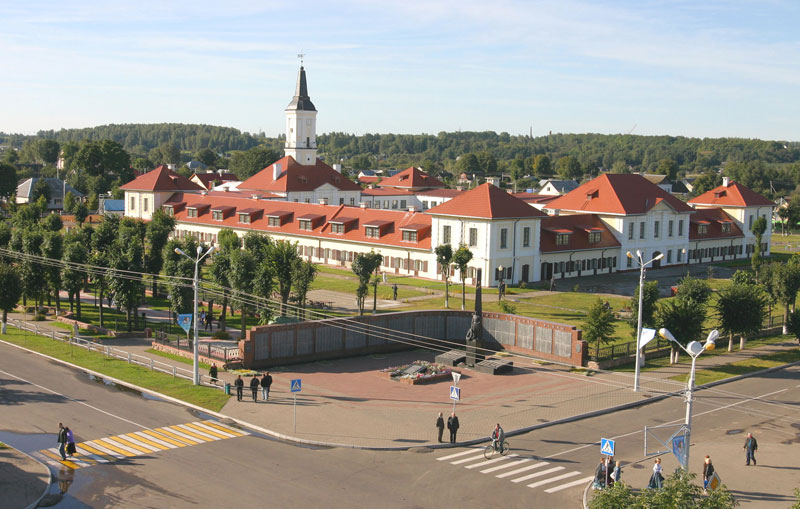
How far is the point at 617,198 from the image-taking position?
3292 inches

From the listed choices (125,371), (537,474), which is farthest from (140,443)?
(537,474)

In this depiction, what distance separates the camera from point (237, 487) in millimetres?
26109

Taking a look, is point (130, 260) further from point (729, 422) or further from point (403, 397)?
point (729, 422)

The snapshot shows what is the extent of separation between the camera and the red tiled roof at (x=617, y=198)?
83.8 meters

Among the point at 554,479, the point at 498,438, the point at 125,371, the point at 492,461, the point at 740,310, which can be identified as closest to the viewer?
the point at 554,479

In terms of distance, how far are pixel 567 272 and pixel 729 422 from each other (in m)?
42.1

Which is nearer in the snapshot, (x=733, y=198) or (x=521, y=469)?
(x=521, y=469)

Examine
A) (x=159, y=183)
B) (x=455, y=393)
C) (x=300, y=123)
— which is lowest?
(x=455, y=393)

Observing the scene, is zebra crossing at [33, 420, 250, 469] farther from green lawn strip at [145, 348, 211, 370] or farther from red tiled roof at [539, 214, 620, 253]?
red tiled roof at [539, 214, 620, 253]

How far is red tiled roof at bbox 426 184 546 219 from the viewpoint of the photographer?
70.4m

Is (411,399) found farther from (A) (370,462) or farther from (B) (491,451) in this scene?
(A) (370,462)

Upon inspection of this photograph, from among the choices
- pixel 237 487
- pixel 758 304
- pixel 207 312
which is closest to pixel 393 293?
pixel 207 312

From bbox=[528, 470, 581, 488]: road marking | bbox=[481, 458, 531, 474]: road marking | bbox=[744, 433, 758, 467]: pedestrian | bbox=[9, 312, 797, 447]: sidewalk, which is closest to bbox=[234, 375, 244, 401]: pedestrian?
bbox=[9, 312, 797, 447]: sidewalk

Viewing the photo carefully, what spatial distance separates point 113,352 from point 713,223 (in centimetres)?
7456
